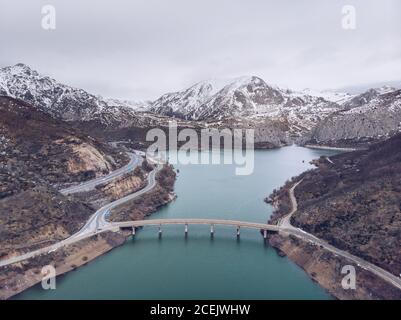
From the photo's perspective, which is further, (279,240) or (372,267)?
(279,240)

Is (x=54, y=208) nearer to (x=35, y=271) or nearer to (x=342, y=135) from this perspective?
(x=35, y=271)

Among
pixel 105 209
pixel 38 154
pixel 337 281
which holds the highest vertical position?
pixel 38 154

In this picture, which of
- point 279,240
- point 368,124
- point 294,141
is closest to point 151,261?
point 279,240

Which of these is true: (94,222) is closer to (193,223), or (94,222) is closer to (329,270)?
(193,223)

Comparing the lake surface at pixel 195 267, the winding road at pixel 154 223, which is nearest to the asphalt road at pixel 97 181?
the winding road at pixel 154 223

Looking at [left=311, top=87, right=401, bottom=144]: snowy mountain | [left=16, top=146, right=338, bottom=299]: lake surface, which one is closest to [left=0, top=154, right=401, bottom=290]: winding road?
[left=16, top=146, right=338, bottom=299]: lake surface

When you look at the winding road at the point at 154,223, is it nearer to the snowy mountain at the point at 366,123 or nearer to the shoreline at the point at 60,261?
the shoreline at the point at 60,261

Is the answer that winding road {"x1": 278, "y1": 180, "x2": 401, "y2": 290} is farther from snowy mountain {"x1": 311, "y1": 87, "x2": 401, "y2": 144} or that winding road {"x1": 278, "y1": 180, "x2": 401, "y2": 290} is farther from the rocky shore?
snowy mountain {"x1": 311, "y1": 87, "x2": 401, "y2": 144}

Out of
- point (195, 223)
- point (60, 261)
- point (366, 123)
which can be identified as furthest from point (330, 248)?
point (366, 123)
